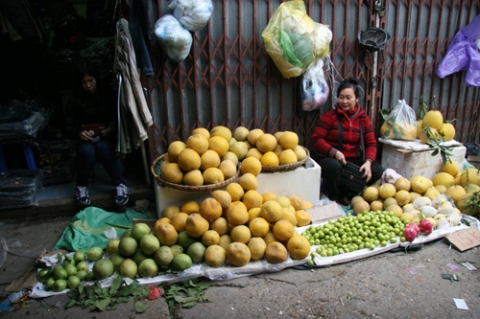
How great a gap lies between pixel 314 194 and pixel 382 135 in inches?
55.1

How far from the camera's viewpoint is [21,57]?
5.90 m

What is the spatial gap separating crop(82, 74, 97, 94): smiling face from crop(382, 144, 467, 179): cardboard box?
3.56 meters

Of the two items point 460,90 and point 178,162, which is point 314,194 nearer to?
point 178,162

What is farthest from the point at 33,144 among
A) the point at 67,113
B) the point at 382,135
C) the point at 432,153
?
the point at 432,153

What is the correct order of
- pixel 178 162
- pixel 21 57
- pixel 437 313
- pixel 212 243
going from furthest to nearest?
1. pixel 21 57
2. pixel 178 162
3. pixel 212 243
4. pixel 437 313

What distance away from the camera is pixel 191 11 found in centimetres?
354

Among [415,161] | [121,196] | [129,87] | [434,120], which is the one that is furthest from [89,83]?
[434,120]

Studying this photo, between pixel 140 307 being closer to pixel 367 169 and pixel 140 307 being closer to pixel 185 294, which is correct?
pixel 185 294

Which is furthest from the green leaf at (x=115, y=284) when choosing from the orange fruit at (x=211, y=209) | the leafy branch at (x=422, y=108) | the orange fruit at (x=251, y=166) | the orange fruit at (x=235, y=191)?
the leafy branch at (x=422, y=108)

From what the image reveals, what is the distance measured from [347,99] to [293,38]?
0.89m

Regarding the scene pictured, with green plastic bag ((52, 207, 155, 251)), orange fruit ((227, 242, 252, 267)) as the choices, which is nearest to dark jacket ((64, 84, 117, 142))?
green plastic bag ((52, 207, 155, 251))

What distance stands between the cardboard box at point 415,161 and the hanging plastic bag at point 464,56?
3.43 ft

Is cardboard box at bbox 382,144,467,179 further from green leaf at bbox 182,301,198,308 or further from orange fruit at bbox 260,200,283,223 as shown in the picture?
green leaf at bbox 182,301,198,308

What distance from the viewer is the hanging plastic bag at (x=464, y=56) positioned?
4.79 m
